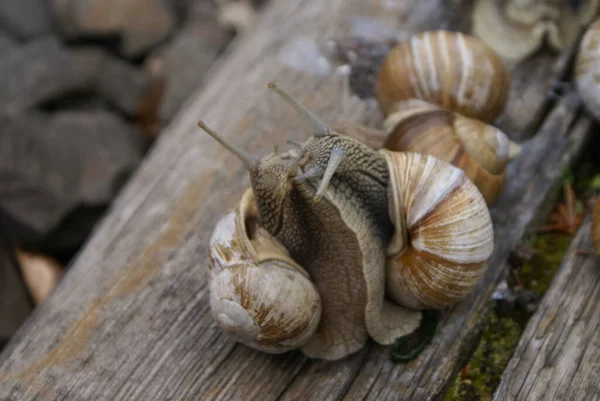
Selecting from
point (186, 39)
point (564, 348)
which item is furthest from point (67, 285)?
point (186, 39)

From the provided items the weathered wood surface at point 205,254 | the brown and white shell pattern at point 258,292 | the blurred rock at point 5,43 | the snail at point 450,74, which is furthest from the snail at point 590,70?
the blurred rock at point 5,43

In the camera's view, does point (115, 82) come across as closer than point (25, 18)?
Yes

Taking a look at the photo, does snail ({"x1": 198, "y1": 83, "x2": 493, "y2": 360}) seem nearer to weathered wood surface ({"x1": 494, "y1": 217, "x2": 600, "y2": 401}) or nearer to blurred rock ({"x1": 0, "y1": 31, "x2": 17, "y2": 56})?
weathered wood surface ({"x1": 494, "y1": 217, "x2": 600, "y2": 401})

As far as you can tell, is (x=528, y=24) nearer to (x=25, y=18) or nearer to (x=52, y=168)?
(x=52, y=168)

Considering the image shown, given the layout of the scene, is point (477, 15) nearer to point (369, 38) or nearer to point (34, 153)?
point (369, 38)

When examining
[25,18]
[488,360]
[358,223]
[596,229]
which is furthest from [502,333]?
[25,18]

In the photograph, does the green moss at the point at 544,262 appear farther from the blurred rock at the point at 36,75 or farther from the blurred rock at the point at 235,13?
the blurred rock at the point at 235,13
